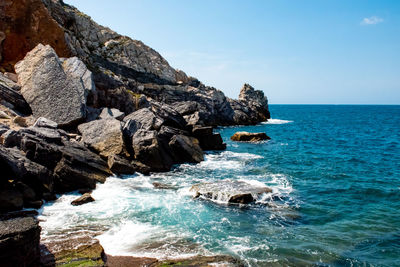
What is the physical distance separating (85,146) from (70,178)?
5.45 meters

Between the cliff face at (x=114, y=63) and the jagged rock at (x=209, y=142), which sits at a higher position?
the cliff face at (x=114, y=63)

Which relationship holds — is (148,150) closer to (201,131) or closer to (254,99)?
(201,131)

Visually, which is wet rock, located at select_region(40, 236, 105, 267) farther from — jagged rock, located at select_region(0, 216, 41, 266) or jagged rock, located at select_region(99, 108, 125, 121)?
jagged rock, located at select_region(99, 108, 125, 121)

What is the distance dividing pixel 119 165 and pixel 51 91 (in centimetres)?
1107

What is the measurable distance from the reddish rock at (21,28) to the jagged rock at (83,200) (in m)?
25.4

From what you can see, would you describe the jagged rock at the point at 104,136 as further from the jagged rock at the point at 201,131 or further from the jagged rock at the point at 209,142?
the jagged rock at the point at 209,142

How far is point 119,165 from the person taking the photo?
24.0 meters

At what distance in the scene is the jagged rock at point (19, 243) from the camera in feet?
28.8

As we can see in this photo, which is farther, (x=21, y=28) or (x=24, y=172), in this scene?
(x=21, y=28)

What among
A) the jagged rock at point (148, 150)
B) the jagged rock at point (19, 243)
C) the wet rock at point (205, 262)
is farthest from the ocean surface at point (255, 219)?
the jagged rock at point (19, 243)

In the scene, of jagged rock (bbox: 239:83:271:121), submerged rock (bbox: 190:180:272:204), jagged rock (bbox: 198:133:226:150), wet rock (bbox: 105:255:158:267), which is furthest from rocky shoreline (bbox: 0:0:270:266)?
jagged rock (bbox: 239:83:271:121)

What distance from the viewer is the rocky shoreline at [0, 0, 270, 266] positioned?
1475 centimetres

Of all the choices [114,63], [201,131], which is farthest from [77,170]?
[114,63]

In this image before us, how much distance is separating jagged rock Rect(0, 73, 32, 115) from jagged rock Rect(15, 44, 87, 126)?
0.54 m
